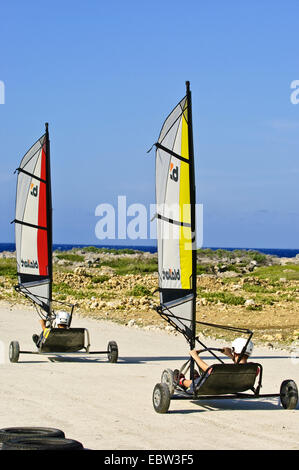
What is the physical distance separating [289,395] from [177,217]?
11.0 feet

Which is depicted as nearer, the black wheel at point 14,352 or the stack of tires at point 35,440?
the stack of tires at point 35,440

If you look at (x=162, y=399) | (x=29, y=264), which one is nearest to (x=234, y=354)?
(x=162, y=399)

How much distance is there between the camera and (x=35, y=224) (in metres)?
18.3

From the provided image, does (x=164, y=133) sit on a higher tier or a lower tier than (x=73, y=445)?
higher

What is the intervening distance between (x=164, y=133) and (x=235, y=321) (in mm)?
13069

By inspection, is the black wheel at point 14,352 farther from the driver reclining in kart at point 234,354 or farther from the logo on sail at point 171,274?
the driver reclining in kart at point 234,354

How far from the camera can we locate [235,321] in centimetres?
2473

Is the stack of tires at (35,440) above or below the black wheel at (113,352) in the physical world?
above

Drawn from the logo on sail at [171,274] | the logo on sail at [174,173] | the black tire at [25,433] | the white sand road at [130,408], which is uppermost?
the logo on sail at [174,173]

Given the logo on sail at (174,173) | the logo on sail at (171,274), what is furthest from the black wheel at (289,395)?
the logo on sail at (174,173)

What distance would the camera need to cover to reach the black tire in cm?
773

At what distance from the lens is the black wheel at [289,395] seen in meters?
10.6
